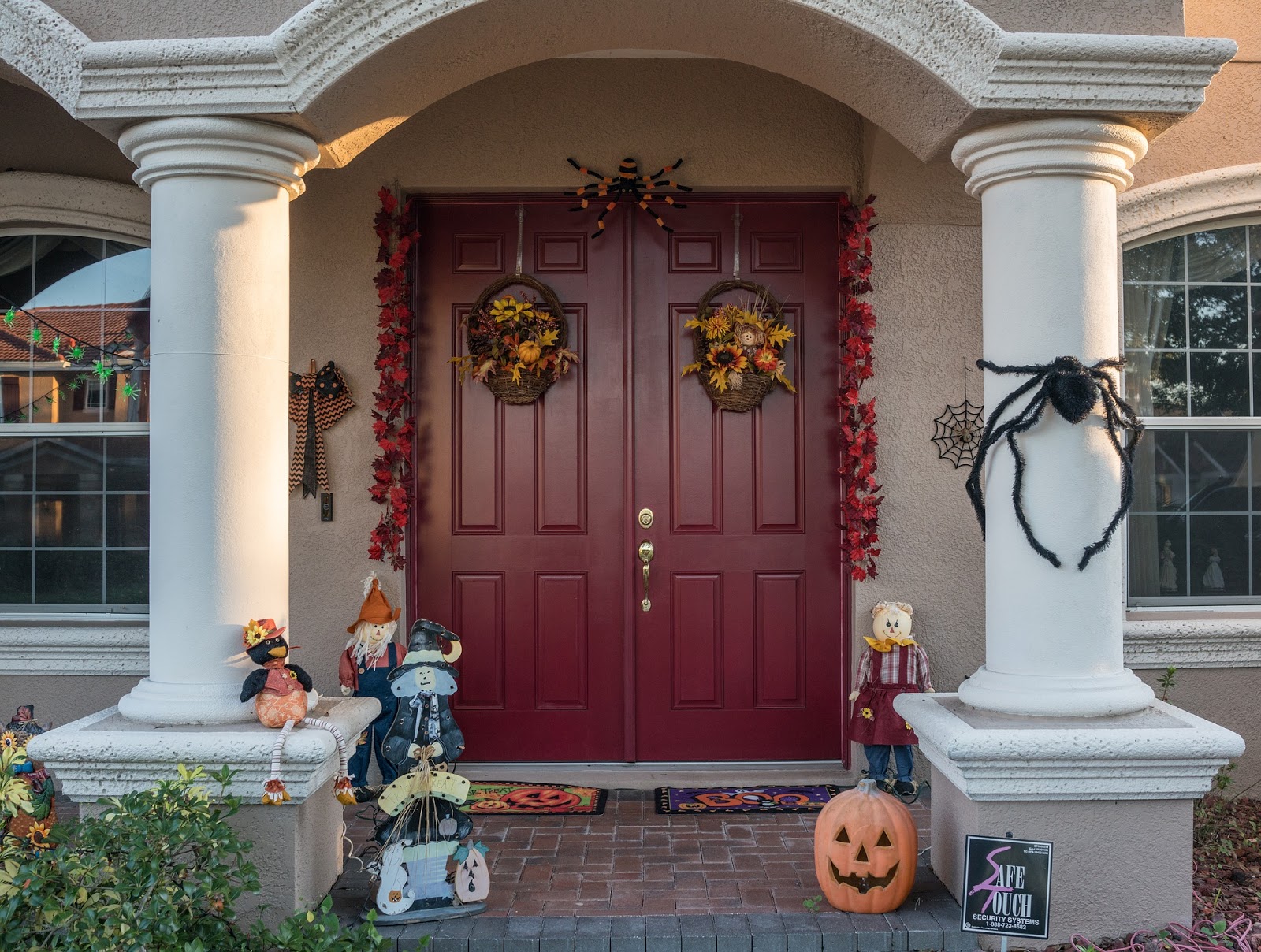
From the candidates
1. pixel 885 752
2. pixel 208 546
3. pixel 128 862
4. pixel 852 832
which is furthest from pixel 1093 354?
pixel 128 862

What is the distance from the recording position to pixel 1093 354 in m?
3.59

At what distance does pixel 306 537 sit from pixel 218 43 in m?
2.41

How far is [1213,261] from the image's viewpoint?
513cm

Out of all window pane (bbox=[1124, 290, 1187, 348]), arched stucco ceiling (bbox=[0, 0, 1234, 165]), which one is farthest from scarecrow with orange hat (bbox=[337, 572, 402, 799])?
window pane (bbox=[1124, 290, 1187, 348])

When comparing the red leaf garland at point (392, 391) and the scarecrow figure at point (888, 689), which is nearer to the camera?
the scarecrow figure at point (888, 689)

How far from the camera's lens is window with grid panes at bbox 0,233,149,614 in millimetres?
5207

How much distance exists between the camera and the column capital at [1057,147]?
355 centimetres

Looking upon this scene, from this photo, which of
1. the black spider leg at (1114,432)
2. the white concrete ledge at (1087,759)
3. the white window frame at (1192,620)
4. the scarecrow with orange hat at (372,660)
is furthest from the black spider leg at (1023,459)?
the scarecrow with orange hat at (372,660)

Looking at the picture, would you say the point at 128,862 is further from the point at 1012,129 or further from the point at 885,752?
the point at 1012,129

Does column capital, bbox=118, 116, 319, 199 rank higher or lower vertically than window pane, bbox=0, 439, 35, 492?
higher

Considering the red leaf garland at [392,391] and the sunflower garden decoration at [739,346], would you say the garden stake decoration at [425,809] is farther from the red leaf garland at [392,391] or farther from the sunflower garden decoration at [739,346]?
the sunflower garden decoration at [739,346]

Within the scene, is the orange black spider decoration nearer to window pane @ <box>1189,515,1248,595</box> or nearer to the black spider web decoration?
the black spider web decoration

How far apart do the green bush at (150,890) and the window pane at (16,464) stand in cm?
256

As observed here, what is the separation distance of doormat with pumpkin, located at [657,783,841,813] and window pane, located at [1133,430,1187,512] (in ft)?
6.66
